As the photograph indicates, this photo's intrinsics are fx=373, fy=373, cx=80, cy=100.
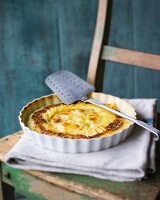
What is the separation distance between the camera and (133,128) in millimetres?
821

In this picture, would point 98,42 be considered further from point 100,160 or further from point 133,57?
point 100,160

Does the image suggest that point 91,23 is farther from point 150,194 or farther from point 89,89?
point 150,194

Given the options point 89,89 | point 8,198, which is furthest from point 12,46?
point 8,198

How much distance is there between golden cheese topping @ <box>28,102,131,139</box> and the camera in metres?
0.76

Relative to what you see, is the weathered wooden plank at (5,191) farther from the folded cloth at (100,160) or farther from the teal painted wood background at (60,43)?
the teal painted wood background at (60,43)

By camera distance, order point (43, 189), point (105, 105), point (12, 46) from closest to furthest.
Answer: point (43, 189) < point (105, 105) < point (12, 46)

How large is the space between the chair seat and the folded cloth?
0.01m

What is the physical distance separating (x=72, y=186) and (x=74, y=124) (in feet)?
0.45

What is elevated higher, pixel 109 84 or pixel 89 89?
pixel 89 89

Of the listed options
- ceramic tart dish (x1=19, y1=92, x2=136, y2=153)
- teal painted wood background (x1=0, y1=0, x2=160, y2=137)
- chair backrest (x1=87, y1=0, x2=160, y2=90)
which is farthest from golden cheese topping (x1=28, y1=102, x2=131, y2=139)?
teal painted wood background (x1=0, y1=0, x2=160, y2=137)

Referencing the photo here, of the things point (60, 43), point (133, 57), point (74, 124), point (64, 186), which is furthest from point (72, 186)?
point (60, 43)

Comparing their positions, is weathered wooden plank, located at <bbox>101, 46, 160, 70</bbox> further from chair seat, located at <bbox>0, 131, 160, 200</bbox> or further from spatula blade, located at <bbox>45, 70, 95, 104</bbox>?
chair seat, located at <bbox>0, 131, 160, 200</bbox>

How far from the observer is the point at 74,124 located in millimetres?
792

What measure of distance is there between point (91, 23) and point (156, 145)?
0.71 m
